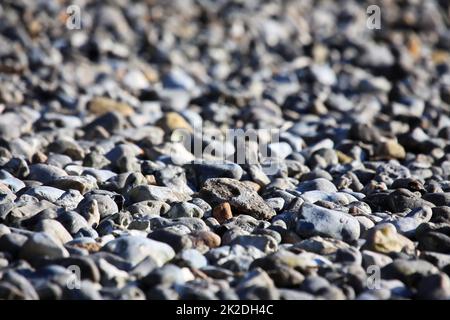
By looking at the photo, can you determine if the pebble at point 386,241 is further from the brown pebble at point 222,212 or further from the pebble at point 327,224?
the brown pebble at point 222,212

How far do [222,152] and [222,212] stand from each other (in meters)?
1.23

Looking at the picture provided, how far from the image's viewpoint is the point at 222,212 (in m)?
3.73

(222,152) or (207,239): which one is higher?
(222,152)

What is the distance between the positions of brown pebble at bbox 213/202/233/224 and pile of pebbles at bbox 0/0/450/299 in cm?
1

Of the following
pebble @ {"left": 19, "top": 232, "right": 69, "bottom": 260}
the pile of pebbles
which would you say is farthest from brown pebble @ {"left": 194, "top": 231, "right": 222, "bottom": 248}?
pebble @ {"left": 19, "top": 232, "right": 69, "bottom": 260}

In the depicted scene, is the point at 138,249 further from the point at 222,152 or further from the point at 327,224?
the point at 222,152

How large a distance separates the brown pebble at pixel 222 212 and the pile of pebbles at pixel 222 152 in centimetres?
1

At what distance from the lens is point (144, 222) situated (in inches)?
138

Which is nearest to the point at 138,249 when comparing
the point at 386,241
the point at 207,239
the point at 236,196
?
the point at 207,239

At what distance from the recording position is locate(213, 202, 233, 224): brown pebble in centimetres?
371

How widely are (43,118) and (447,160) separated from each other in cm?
273
